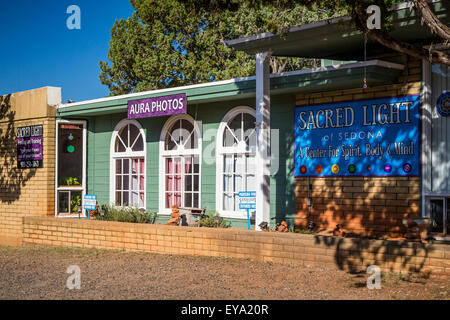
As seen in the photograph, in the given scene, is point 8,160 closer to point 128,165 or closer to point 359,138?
point 128,165

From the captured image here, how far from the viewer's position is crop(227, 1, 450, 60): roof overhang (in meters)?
8.19

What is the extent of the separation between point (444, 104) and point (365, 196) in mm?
2047

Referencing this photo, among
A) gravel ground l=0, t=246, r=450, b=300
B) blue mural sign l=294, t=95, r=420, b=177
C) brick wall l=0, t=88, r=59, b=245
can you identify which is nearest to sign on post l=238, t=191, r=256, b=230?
blue mural sign l=294, t=95, r=420, b=177

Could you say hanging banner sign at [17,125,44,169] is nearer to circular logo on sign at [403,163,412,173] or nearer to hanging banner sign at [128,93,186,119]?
hanging banner sign at [128,93,186,119]

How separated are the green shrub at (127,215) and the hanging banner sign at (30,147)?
2512 mm

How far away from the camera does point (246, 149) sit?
11906mm

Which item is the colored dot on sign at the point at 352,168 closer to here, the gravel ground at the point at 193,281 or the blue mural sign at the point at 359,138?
the blue mural sign at the point at 359,138

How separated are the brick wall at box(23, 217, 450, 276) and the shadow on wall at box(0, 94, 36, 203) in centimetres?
247

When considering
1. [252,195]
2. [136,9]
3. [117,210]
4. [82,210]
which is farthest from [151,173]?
[136,9]

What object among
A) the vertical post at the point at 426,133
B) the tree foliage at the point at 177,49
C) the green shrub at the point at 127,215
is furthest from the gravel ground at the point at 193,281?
the tree foliage at the point at 177,49

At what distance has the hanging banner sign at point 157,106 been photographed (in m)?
12.4

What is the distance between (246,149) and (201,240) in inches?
102

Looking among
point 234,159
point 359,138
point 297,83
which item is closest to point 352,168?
point 359,138

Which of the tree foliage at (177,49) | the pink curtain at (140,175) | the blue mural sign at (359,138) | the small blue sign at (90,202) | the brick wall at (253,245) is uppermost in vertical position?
the tree foliage at (177,49)
